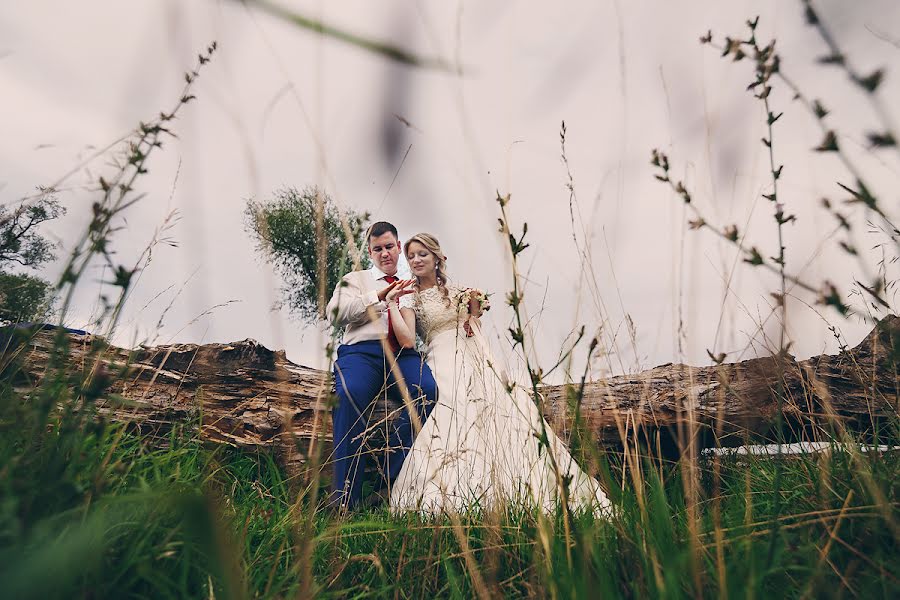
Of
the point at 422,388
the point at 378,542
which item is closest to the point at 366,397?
the point at 422,388

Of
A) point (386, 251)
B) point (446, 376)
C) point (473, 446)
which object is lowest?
point (473, 446)

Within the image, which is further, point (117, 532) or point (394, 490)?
point (394, 490)

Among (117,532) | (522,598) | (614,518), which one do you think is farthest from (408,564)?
(117,532)

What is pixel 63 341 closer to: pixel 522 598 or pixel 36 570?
pixel 36 570

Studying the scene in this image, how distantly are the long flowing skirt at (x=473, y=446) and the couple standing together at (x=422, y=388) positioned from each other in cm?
2

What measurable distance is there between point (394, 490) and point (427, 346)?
6.66 feet

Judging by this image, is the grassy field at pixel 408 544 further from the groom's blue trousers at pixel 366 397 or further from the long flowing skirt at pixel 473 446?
the groom's blue trousers at pixel 366 397

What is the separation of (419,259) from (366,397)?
209 centimetres

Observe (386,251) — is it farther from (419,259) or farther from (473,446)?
(473,446)

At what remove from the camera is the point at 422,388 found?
4.29 meters

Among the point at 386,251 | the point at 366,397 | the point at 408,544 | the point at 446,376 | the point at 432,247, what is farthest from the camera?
the point at 432,247

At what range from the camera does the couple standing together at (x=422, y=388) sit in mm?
2902

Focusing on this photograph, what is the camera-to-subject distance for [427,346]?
18.1 feet

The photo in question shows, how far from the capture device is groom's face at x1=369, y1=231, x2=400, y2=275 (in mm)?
5301
